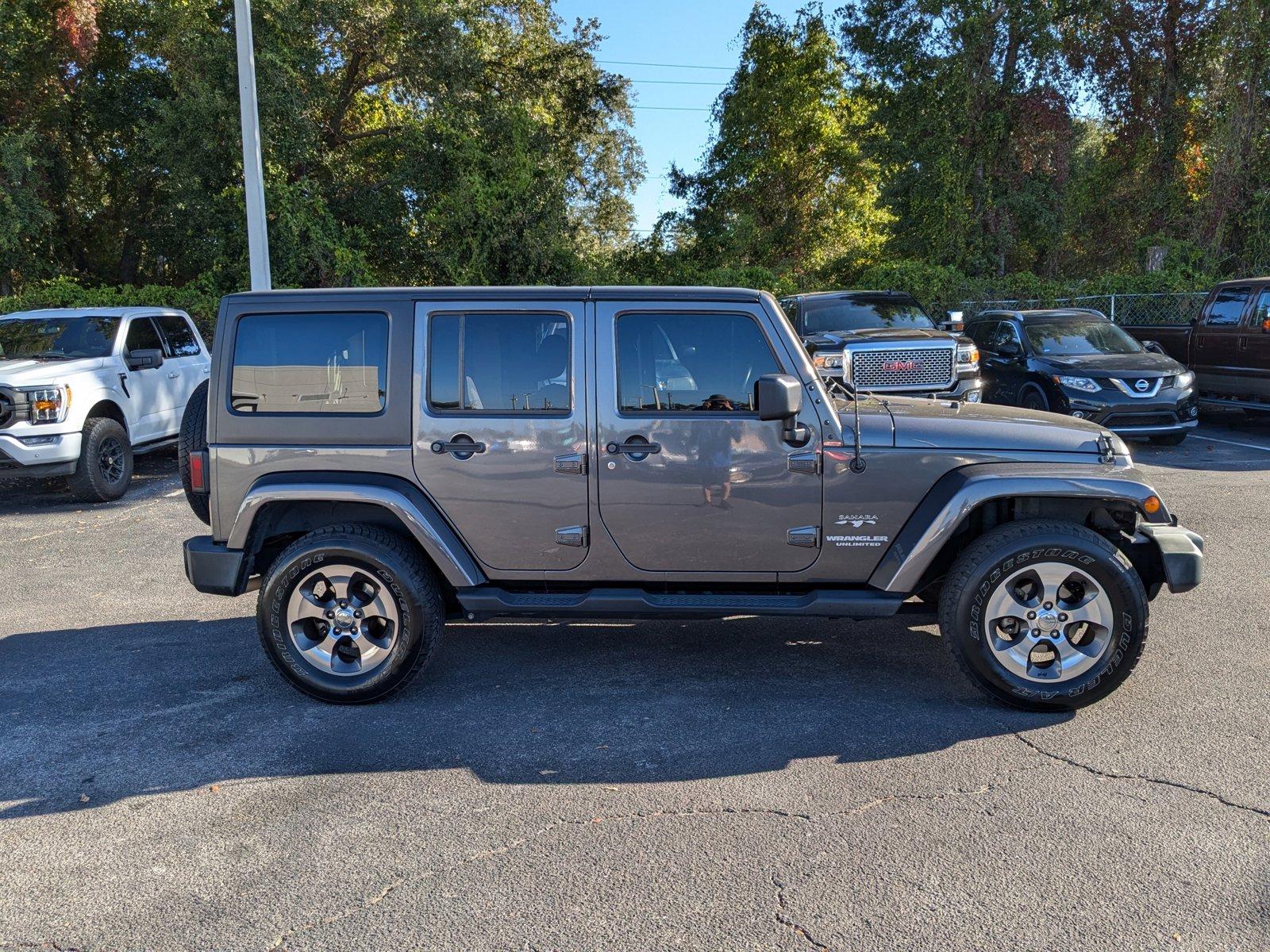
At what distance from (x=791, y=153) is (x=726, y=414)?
1096 inches

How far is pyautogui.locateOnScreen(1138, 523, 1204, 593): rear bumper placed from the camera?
15.0ft

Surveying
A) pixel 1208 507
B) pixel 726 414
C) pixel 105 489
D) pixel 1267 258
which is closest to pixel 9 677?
pixel 726 414

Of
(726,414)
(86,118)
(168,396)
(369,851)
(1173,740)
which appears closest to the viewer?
(369,851)

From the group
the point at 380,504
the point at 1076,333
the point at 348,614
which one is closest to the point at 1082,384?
the point at 1076,333

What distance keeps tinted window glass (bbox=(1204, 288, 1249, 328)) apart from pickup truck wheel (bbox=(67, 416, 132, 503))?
44.8 feet

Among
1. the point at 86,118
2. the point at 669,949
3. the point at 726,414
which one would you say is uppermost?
the point at 86,118

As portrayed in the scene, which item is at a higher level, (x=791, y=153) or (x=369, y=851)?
(x=791, y=153)

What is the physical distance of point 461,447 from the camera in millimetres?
4797

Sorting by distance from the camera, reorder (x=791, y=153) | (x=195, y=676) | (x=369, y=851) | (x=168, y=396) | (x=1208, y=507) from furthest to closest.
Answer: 1. (x=791, y=153)
2. (x=168, y=396)
3. (x=1208, y=507)
4. (x=195, y=676)
5. (x=369, y=851)

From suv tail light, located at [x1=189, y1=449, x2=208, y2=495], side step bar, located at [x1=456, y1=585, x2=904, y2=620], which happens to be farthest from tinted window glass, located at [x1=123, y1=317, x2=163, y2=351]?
side step bar, located at [x1=456, y1=585, x2=904, y2=620]

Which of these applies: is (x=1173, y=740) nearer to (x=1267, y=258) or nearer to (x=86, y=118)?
(x=1267, y=258)

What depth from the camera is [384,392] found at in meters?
4.86

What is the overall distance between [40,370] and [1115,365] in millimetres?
11818

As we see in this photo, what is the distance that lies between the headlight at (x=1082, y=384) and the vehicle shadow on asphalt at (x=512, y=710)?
747 centimetres
